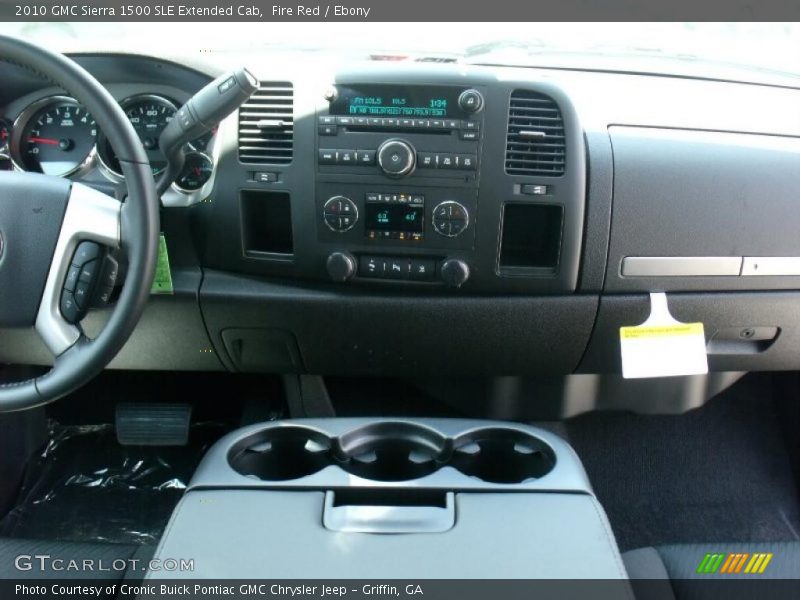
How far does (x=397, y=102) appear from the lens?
4.96 ft

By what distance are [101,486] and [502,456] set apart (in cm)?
122

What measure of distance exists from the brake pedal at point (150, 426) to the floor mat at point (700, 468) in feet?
3.73

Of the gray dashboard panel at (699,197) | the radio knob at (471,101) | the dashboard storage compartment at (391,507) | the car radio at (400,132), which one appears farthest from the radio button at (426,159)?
the dashboard storage compartment at (391,507)

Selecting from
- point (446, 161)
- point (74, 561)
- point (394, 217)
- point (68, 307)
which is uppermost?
point (446, 161)

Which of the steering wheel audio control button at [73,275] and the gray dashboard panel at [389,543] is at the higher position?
the steering wheel audio control button at [73,275]

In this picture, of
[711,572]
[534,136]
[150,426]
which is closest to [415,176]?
[534,136]

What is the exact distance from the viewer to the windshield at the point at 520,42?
1624 millimetres

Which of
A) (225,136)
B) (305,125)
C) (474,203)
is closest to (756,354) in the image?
(474,203)

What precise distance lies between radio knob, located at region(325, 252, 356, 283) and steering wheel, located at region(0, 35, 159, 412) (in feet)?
1.30

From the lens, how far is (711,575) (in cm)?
128

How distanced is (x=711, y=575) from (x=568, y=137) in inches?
34.5

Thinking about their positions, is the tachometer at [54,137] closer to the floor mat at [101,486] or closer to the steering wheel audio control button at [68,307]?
the steering wheel audio control button at [68,307]

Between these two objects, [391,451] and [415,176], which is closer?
[391,451]

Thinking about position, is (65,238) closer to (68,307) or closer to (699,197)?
(68,307)
